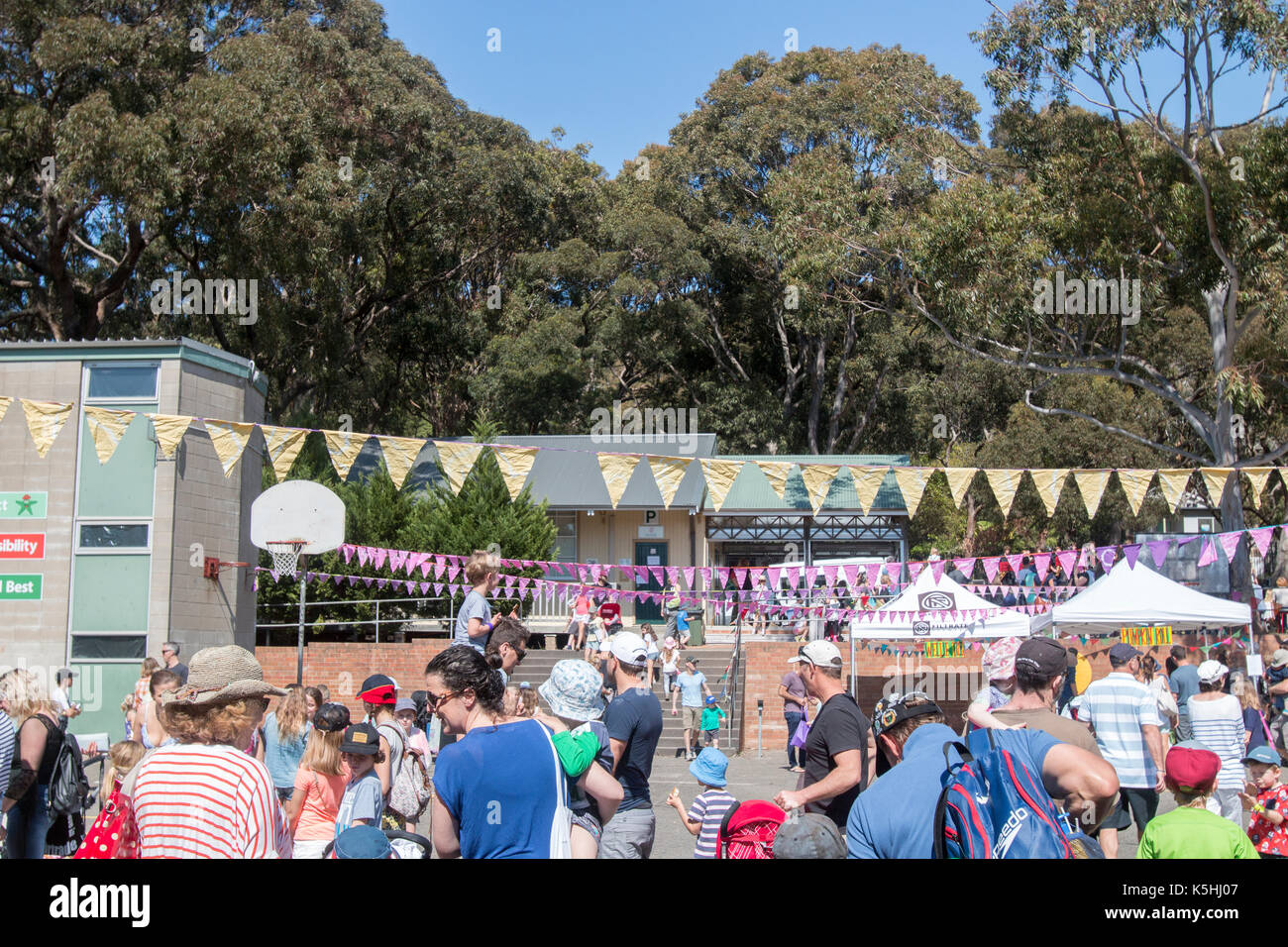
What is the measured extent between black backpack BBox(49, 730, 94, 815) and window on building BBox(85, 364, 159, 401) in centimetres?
1140

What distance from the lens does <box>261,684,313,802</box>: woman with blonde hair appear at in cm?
676

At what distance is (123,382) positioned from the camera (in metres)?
15.9

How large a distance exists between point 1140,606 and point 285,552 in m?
10.9

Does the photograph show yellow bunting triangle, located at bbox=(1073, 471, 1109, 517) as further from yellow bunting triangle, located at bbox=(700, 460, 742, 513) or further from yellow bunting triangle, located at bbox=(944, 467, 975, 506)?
yellow bunting triangle, located at bbox=(700, 460, 742, 513)

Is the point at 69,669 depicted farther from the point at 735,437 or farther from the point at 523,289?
the point at 735,437

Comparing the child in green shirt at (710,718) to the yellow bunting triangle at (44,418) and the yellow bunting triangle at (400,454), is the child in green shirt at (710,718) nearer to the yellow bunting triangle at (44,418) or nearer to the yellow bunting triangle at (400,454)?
the yellow bunting triangle at (400,454)

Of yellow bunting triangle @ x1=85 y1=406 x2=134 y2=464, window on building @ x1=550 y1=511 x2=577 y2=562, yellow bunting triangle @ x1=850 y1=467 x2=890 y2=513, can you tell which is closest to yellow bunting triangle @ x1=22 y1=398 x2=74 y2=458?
yellow bunting triangle @ x1=85 y1=406 x2=134 y2=464

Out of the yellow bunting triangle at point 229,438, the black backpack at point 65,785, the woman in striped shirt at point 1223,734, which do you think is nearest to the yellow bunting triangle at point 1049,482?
the woman in striped shirt at point 1223,734

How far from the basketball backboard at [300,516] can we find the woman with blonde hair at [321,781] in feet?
27.9

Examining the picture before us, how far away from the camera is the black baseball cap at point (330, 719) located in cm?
530

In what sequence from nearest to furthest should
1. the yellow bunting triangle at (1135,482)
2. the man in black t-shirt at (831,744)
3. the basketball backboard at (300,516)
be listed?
the man in black t-shirt at (831,744), the basketball backboard at (300,516), the yellow bunting triangle at (1135,482)

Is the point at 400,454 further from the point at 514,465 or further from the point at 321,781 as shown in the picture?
the point at 321,781
